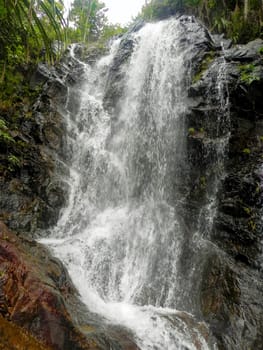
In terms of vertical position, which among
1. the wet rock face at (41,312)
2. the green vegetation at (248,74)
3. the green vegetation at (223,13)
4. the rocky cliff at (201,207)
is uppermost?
the green vegetation at (223,13)

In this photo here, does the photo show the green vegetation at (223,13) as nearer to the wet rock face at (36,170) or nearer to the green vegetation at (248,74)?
the green vegetation at (248,74)

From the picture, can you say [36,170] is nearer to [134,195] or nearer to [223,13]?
[134,195]

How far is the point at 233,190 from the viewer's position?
767 cm

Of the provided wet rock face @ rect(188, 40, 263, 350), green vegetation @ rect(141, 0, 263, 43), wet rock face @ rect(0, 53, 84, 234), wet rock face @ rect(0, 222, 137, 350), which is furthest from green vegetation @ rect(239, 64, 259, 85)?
wet rock face @ rect(0, 222, 137, 350)

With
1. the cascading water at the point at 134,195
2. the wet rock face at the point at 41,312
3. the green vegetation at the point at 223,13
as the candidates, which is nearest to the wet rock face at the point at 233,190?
the cascading water at the point at 134,195

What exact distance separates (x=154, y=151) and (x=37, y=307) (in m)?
6.68

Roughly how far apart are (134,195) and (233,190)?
276cm

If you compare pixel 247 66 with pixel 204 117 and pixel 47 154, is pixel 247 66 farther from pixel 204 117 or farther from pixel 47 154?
pixel 47 154

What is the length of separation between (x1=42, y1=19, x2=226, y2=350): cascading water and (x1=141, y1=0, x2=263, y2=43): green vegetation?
2254 millimetres

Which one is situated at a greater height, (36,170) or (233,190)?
(233,190)

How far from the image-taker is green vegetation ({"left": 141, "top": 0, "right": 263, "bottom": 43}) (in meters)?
11.5

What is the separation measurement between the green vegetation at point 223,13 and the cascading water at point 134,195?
2254 millimetres

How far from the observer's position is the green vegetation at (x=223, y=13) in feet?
37.7

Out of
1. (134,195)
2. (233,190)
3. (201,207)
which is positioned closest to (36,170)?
(134,195)
